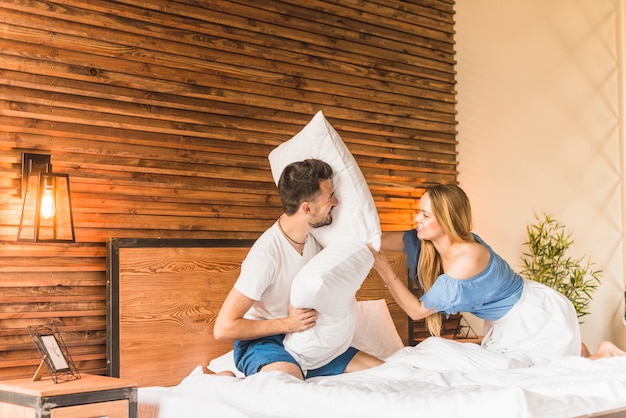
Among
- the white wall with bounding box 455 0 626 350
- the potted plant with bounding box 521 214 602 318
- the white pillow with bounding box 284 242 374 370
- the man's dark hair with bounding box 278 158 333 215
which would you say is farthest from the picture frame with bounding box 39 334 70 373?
the potted plant with bounding box 521 214 602 318

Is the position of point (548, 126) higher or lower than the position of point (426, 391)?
higher

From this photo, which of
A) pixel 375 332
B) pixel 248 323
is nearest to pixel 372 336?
pixel 375 332

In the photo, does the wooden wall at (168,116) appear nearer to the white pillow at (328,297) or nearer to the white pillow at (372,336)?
the white pillow at (372,336)

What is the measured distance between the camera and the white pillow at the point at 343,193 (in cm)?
332

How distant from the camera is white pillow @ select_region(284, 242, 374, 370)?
3045 mm

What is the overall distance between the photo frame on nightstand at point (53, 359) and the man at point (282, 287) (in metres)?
0.57

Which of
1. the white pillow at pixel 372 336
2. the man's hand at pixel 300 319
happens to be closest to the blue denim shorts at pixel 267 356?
the man's hand at pixel 300 319

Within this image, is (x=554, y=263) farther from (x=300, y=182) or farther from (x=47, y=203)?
(x=47, y=203)

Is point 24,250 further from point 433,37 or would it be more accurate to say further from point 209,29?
point 433,37

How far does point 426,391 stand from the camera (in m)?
2.57

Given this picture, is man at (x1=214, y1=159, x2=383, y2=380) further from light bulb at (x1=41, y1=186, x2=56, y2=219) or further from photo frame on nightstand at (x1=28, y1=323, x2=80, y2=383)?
light bulb at (x1=41, y1=186, x2=56, y2=219)

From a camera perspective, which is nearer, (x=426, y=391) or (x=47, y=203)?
(x=426, y=391)

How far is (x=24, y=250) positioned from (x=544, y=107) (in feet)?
12.2

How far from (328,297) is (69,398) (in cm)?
100
